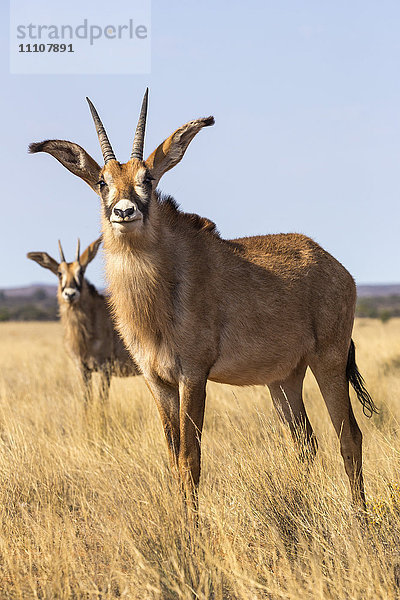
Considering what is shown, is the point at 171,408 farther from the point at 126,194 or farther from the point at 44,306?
the point at 44,306

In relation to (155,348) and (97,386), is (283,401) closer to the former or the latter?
(155,348)

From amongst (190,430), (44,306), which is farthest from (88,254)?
(44,306)

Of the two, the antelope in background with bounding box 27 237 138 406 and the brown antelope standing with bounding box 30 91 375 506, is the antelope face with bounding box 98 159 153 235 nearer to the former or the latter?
the brown antelope standing with bounding box 30 91 375 506

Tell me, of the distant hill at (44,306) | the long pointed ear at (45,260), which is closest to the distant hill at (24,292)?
the distant hill at (44,306)

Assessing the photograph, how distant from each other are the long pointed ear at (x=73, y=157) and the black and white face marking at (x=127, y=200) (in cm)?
26

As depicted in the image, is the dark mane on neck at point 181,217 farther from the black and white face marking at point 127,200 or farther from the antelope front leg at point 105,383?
the antelope front leg at point 105,383

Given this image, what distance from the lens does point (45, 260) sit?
37.8 feet

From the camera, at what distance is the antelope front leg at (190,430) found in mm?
5008

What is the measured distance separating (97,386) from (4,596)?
255 inches

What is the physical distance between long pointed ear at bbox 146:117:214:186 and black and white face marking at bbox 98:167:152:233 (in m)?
0.18

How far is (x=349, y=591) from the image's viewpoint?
12.2ft

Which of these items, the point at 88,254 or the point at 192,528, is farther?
the point at 88,254

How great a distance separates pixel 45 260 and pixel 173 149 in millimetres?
6584

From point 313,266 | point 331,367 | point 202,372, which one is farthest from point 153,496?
point 313,266
